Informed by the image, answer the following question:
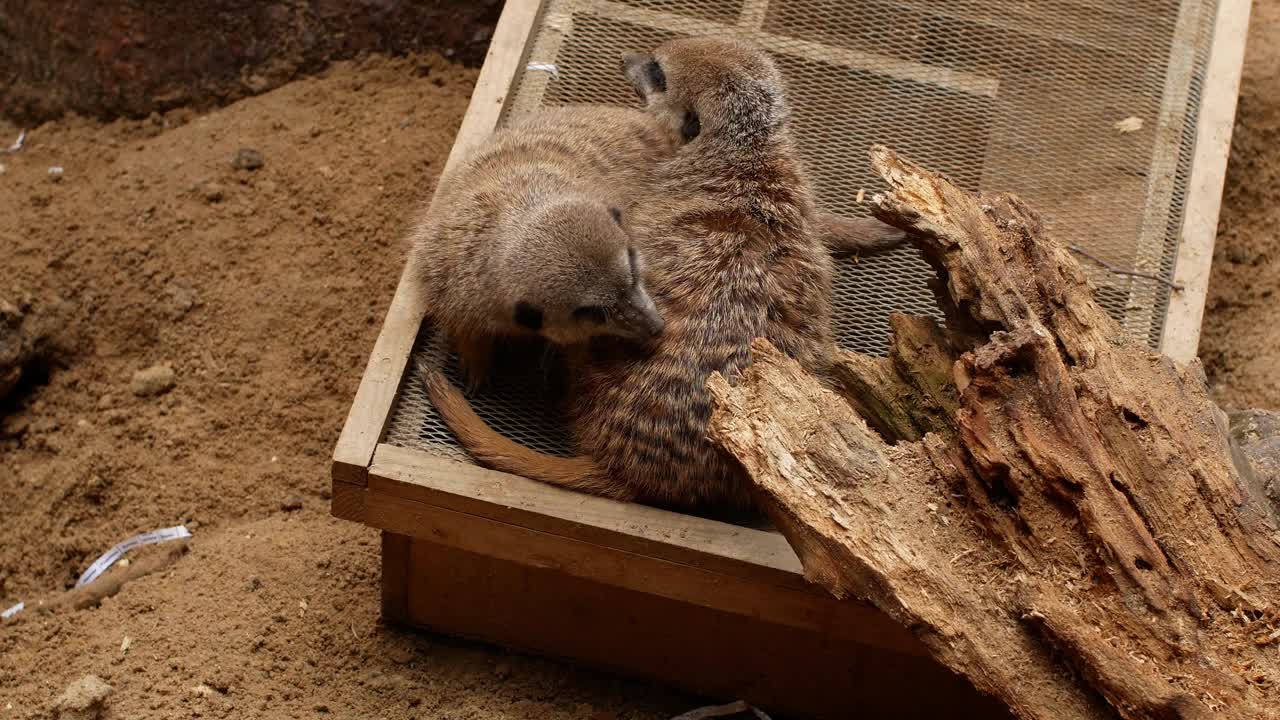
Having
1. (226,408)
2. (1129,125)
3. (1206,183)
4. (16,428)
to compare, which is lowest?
(16,428)

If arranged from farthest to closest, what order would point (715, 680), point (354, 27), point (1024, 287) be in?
point (354, 27) < point (715, 680) < point (1024, 287)

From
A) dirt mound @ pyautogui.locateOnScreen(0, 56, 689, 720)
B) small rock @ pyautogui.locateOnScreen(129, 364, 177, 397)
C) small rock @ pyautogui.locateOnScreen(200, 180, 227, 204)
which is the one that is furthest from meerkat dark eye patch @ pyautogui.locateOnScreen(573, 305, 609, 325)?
small rock @ pyautogui.locateOnScreen(200, 180, 227, 204)

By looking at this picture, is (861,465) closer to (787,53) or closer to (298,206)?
(787,53)

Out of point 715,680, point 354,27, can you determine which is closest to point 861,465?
point 715,680

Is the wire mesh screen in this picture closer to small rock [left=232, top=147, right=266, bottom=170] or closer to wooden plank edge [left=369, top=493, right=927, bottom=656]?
wooden plank edge [left=369, top=493, right=927, bottom=656]

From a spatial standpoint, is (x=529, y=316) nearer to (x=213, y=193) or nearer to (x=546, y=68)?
(x=546, y=68)

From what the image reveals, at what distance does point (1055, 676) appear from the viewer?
80.6 inches

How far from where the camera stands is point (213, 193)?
14.5ft

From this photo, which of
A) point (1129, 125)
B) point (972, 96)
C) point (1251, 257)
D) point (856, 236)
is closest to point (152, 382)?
point (856, 236)

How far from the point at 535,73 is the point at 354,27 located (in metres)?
1.57

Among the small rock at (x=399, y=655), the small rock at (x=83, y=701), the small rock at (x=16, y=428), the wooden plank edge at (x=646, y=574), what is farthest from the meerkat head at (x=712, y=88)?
the small rock at (x=16, y=428)

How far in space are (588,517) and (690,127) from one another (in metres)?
1.15

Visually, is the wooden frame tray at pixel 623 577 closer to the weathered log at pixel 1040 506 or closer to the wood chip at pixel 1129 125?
the wood chip at pixel 1129 125

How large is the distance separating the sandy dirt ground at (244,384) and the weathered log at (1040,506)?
1218mm
